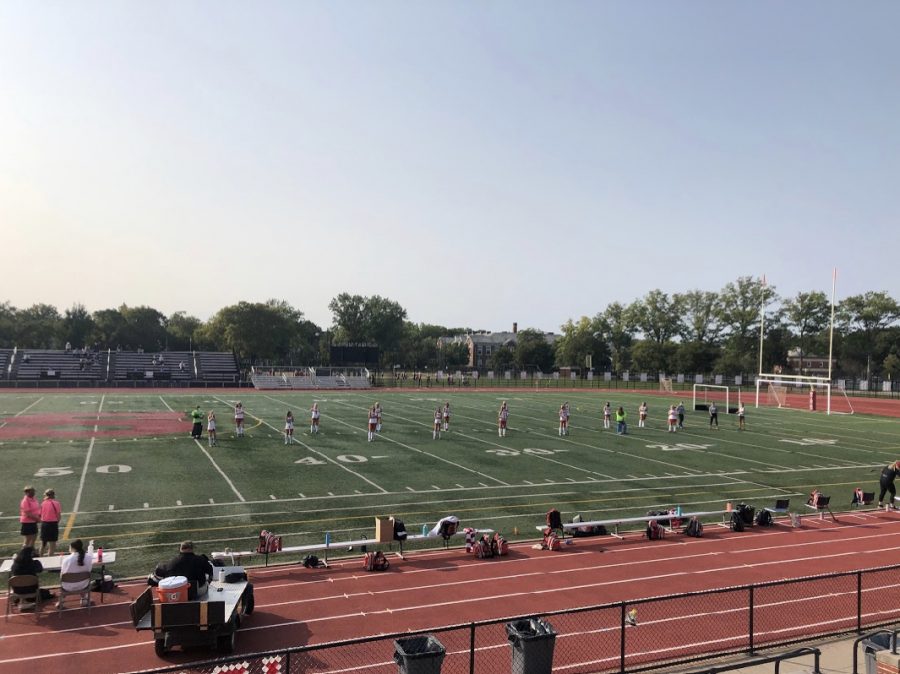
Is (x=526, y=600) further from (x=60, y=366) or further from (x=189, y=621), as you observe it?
(x=60, y=366)

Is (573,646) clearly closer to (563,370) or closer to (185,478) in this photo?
(185,478)

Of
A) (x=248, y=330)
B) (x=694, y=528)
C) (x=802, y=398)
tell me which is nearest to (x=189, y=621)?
(x=694, y=528)

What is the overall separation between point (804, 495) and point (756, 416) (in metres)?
26.2

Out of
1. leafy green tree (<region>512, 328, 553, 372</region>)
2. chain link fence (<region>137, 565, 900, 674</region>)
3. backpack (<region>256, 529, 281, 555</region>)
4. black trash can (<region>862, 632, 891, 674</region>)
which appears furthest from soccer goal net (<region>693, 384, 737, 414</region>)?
leafy green tree (<region>512, 328, 553, 372</region>)

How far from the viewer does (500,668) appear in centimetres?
899

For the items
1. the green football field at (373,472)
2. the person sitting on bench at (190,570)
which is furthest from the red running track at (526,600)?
the green football field at (373,472)

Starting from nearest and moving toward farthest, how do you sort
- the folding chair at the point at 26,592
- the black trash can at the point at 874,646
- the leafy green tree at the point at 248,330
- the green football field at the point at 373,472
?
the black trash can at the point at 874,646 → the folding chair at the point at 26,592 → the green football field at the point at 373,472 → the leafy green tree at the point at 248,330

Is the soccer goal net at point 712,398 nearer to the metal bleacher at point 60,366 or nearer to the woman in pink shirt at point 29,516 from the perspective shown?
the woman in pink shirt at point 29,516

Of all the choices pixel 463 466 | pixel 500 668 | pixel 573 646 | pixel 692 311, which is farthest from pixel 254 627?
pixel 692 311

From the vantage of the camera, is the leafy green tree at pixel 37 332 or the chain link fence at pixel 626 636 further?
the leafy green tree at pixel 37 332

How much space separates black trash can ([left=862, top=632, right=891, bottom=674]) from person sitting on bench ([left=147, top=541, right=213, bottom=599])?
27.2 feet

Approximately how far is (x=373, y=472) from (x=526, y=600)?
469 inches

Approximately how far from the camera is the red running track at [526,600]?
31.6 feet

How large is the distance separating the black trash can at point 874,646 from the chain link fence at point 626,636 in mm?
847
